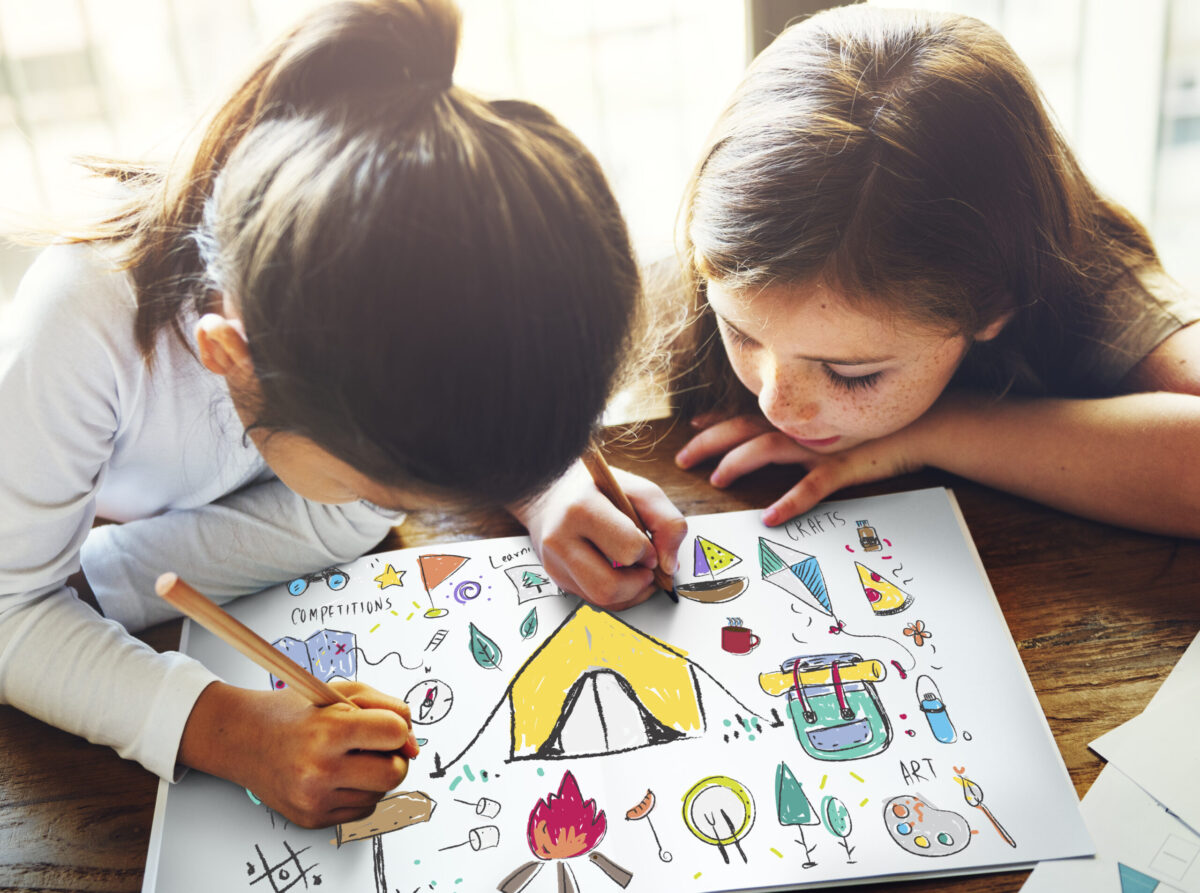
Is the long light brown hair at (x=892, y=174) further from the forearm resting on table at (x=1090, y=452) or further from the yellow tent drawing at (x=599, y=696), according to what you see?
the yellow tent drawing at (x=599, y=696)

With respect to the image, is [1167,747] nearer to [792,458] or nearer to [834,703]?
[834,703]

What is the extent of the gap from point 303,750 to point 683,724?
23 centimetres

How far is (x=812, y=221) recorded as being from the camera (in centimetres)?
67

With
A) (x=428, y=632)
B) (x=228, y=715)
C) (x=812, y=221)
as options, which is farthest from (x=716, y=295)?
(x=228, y=715)

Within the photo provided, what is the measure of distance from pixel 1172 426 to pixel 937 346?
19cm

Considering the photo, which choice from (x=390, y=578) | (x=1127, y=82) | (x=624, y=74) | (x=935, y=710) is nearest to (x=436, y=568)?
(x=390, y=578)

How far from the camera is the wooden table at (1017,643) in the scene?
1.92 feet

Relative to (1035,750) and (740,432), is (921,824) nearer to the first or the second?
(1035,750)

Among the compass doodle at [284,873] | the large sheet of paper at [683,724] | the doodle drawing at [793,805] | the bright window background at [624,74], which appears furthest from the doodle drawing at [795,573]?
the bright window background at [624,74]

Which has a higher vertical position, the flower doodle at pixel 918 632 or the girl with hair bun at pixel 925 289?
the girl with hair bun at pixel 925 289

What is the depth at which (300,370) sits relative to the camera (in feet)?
1.58

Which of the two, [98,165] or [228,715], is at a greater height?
[98,165]

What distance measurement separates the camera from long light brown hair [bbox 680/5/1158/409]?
669mm

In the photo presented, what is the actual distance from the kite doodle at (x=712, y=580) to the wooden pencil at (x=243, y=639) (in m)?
0.22
